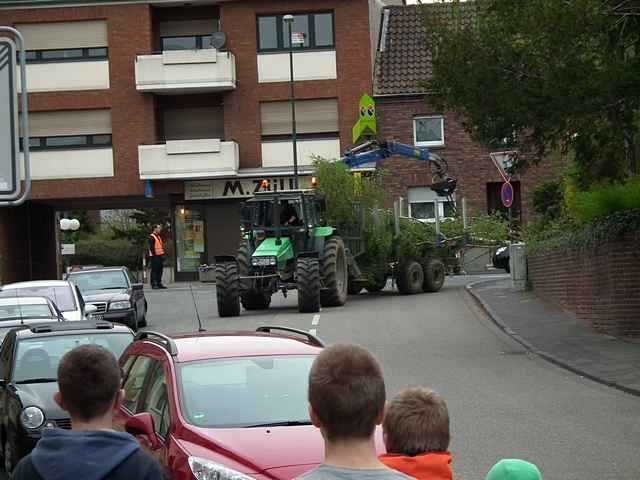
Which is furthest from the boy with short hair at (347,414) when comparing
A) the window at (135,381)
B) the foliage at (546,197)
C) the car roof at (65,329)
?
the foliage at (546,197)

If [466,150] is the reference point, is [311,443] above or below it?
below

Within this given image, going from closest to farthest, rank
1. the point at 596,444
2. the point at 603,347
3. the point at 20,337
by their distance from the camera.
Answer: the point at 596,444
the point at 20,337
the point at 603,347

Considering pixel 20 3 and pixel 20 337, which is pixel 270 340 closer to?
pixel 20 337

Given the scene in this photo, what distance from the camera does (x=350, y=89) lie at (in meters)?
47.5

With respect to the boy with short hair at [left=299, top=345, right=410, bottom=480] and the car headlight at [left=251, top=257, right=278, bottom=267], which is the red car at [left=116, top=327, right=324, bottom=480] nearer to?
the boy with short hair at [left=299, top=345, right=410, bottom=480]

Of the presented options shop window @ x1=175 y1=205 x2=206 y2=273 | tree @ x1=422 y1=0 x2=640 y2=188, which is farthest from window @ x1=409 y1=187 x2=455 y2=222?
tree @ x1=422 y1=0 x2=640 y2=188

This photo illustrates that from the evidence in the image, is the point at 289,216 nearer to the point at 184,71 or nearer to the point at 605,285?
the point at 605,285

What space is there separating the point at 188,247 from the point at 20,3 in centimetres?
1110

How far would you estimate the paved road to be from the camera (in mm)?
11023

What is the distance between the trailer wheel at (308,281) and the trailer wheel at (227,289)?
1383 mm

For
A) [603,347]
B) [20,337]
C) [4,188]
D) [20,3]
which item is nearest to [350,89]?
[20,3]

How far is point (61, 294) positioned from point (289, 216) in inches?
288

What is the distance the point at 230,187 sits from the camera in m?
47.6

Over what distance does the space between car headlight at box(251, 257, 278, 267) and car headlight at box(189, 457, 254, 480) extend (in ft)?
69.6
